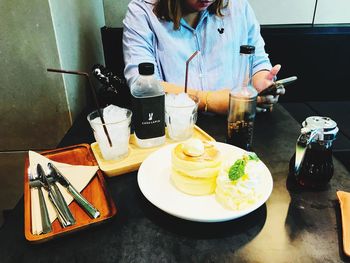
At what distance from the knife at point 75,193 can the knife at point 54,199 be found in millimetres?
29

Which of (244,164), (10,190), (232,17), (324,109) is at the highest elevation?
(232,17)

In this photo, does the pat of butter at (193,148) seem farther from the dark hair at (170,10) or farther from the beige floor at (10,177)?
the beige floor at (10,177)

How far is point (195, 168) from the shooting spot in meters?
0.81

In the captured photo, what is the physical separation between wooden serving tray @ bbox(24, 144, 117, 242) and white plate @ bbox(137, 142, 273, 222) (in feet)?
0.37

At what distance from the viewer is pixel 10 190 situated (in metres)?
1.75

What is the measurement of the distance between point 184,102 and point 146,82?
0.17m

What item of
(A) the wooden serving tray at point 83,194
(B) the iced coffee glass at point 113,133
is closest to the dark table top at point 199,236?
(A) the wooden serving tray at point 83,194

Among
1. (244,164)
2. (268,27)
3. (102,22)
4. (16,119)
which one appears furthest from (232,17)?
(16,119)

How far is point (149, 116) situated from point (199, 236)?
0.47 m

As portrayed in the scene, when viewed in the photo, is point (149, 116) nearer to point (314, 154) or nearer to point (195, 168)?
point (195, 168)

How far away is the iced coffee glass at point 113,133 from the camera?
98 cm

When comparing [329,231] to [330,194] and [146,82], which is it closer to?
[330,194]

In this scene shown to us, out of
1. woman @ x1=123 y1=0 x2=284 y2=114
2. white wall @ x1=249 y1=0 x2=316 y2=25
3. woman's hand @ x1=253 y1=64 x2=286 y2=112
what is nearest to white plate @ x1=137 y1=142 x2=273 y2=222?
woman's hand @ x1=253 y1=64 x2=286 y2=112

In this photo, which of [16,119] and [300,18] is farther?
[300,18]
